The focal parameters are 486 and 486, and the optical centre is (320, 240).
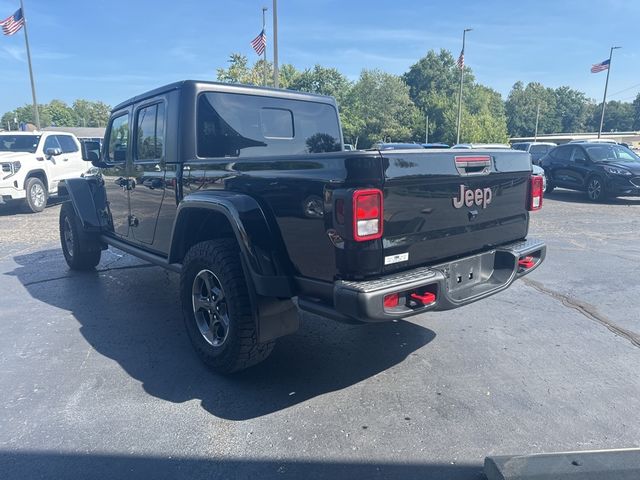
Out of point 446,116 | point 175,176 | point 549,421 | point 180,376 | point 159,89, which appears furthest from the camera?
point 446,116

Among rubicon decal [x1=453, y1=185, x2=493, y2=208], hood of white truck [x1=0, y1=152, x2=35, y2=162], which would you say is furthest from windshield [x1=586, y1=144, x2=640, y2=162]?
hood of white truck [x1=0, y1=152, x2=35, y2=162]

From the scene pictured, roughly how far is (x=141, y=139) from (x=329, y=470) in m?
3.51

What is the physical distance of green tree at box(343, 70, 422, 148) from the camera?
2463 inches

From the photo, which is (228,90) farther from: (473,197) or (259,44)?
(259,44)

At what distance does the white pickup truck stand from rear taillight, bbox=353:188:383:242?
10.2 metres

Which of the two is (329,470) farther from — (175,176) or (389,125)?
(389,125)

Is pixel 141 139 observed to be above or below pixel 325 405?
above

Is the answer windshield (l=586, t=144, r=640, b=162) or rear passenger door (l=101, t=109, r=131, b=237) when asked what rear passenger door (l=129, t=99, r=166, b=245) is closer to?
rear passenger door (l=101, t=109, r=131, b=237)

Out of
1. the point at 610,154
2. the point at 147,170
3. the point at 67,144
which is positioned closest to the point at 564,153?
the point at 610,154

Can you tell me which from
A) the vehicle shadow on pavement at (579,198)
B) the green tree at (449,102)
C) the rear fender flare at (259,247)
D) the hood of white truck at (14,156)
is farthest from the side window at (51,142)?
the green tree at (449,102)

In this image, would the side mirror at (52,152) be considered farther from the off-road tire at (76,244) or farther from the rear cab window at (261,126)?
the rear cab window at (261,126)

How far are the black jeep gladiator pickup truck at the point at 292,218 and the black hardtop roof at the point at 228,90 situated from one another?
0.05 ft

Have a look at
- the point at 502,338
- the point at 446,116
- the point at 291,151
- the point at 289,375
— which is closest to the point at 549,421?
the point at 502,338

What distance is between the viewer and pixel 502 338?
4.17 m
